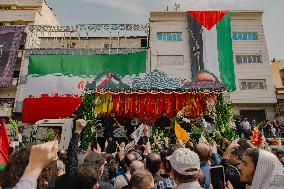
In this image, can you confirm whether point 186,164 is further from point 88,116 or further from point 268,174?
point 88,116

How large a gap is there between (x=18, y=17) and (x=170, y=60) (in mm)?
20577

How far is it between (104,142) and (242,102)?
2027 cm

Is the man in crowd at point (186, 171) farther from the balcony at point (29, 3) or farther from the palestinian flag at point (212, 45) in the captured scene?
the balcony at point (29, 3)

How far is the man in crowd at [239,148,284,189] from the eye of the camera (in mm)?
3184

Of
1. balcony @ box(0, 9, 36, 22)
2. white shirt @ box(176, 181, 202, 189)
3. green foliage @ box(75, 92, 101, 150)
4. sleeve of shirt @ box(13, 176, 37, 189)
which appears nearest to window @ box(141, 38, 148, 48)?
→ balcony @ box(0, 9, 36, 22)

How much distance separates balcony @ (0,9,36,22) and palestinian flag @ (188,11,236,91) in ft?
66.0

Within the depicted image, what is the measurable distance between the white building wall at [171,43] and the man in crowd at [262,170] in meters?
28.4

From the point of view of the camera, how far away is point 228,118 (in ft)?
43.1

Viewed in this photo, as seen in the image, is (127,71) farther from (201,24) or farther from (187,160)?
(187,160)

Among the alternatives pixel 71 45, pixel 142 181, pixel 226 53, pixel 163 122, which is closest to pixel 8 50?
pixel 71 45

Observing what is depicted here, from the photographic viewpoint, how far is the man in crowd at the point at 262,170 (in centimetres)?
318

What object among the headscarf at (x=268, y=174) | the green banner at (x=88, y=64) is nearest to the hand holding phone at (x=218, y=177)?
the headscarf at (x=268, y=174)

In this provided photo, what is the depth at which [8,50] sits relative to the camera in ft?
110

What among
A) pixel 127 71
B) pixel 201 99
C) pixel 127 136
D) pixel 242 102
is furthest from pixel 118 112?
pixel 242 102
